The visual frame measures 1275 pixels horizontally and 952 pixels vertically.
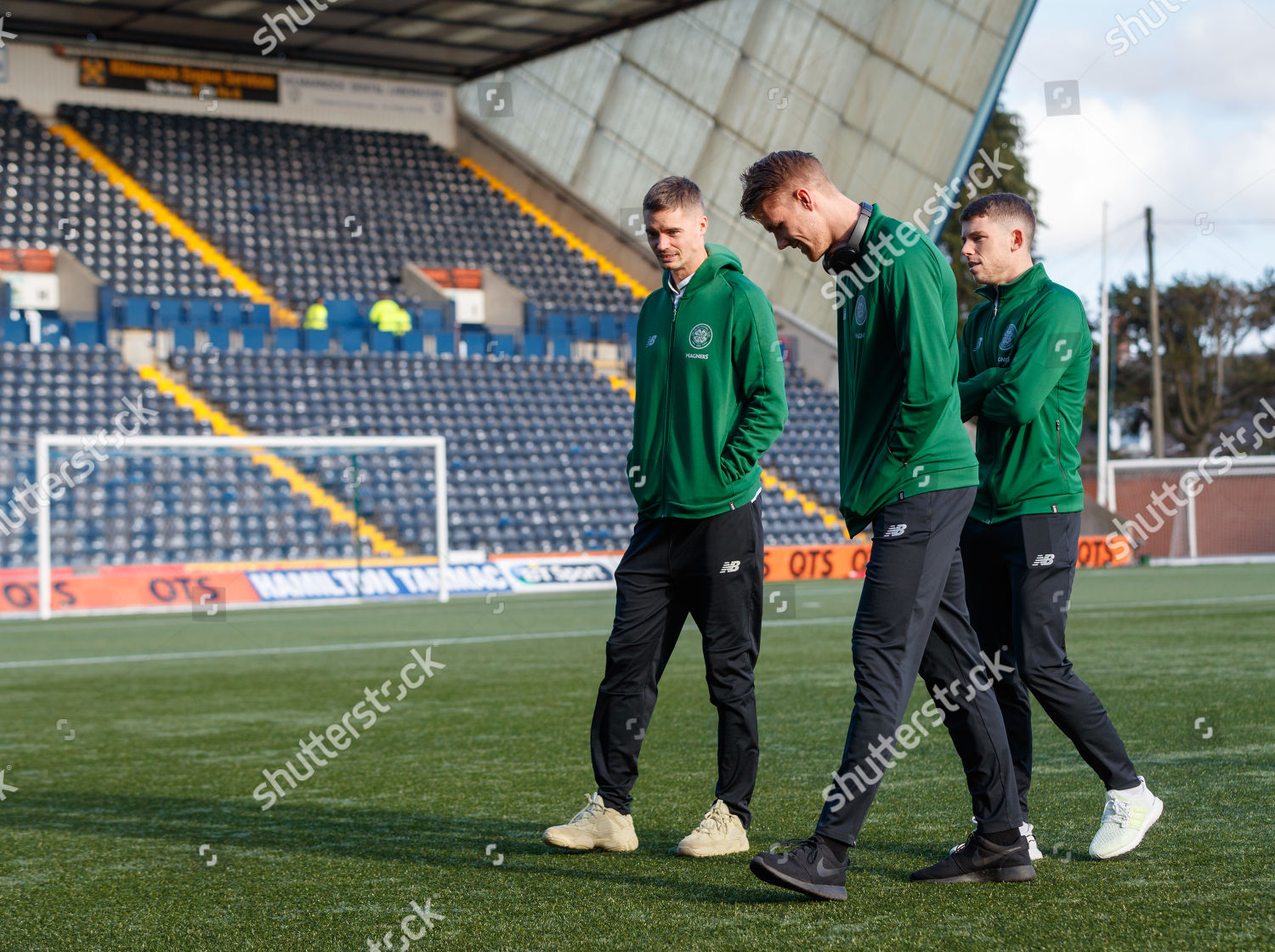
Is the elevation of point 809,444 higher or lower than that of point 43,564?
higher

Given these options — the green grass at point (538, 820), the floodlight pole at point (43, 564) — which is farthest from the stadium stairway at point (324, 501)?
the green grass at point (538, 820)

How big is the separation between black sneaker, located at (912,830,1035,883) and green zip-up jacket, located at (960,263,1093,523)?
0.95 meters

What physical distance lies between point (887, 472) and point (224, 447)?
672 inches

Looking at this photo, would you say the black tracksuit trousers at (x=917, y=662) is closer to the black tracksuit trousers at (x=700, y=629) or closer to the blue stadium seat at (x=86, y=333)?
the black tracksuit trousers at (x=700, y=629)

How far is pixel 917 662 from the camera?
3.76 meters

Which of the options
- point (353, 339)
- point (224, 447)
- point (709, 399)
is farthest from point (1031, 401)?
point (353, 339)

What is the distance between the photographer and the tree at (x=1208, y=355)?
44.8 meters

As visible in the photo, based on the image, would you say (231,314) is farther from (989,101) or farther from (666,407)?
Result: (666,407)

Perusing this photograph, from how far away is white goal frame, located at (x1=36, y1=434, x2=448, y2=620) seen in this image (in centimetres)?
1744

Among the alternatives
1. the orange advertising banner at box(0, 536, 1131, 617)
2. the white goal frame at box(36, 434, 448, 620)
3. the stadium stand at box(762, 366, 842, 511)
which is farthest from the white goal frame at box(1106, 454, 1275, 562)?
the white goal frame at box(36, 434, 448, 620)

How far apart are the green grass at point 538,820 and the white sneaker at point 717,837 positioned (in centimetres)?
5

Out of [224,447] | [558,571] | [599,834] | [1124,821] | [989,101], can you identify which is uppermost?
[989,101]

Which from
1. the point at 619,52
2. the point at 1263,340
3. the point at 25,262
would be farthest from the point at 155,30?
the point at 1263,340

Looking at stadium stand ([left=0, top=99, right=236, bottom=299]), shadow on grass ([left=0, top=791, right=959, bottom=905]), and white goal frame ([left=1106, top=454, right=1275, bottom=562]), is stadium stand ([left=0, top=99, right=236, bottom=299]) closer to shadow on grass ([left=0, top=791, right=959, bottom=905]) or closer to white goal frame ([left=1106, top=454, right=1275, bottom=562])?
white goal frame ([left=1106, top=454, right=1275, bottom=562])
